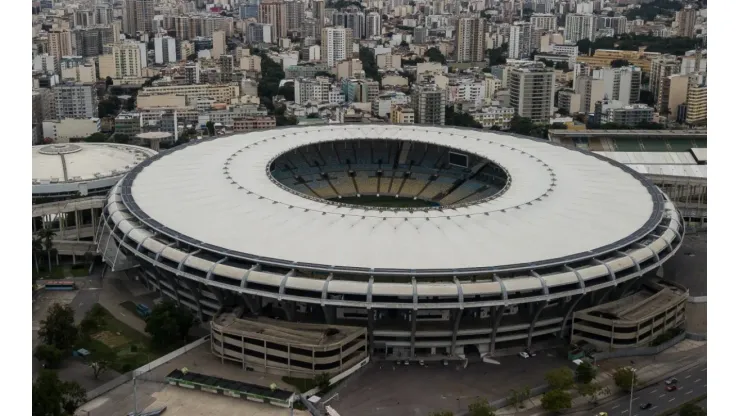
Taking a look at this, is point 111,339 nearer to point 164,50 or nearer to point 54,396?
point 54,396

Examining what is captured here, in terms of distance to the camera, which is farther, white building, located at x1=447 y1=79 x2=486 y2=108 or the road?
white building, located at x1=447 y1=79 x2=486 y2=108

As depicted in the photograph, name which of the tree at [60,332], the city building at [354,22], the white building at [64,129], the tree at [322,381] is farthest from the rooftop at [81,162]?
the city building at [354,22]

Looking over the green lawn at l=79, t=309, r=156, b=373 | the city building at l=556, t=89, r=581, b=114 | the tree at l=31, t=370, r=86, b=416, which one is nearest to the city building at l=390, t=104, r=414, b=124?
the city building at l=556, t=89, r=581, b=114

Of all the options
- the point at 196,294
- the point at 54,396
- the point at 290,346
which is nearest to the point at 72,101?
the point at 196,294

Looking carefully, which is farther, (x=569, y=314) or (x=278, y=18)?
(x=278, y=18)

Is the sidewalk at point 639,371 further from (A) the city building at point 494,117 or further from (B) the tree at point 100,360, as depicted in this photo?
(A) the city building at point 494,117

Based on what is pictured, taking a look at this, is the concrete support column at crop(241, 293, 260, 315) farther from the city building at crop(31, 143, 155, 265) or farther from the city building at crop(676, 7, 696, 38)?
the city building at crop(676, 7, 696, 38)

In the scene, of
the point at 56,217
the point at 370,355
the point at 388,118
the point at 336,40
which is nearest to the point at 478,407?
the point at 370,355
